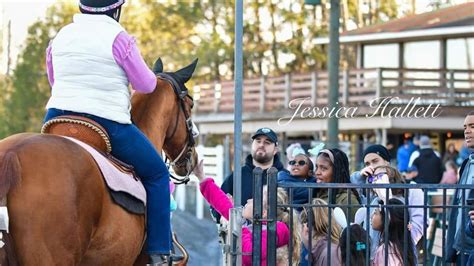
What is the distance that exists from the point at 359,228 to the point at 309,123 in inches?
1226

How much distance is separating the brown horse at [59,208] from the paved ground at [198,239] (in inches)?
398

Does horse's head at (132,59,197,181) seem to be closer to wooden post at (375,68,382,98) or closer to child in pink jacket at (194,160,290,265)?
child in pink jacket at (194,160,290,265)

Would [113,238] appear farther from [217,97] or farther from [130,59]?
[217,97]

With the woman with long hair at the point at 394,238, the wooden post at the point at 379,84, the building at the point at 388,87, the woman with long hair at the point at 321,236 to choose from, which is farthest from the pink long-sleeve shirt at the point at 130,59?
the wooden post at the point at 379,84

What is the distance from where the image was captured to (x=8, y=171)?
24.2 ft

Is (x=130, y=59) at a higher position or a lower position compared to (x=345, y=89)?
lower

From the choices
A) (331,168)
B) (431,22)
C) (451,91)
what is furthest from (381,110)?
(331,168)

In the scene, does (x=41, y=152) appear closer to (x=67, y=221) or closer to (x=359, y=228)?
(x=67, y=221)

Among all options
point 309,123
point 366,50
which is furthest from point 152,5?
point 309,123

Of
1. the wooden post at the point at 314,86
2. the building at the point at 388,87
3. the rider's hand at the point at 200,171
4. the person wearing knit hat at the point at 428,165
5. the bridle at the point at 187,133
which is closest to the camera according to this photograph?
the bridle at the point at 187,133

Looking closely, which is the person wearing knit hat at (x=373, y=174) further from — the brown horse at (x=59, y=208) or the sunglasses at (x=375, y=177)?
the brown horse at (x=59, y=208)

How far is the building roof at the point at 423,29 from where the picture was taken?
41.8m

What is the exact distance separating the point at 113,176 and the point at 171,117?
1.56 metres

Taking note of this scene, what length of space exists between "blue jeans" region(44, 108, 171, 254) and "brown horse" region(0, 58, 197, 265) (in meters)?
0.24
